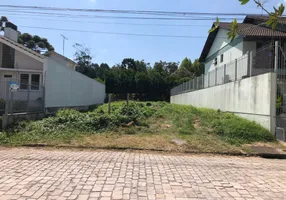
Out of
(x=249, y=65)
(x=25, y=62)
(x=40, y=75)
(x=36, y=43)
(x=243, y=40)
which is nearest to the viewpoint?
(x=249, y=65)

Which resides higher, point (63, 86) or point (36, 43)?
point (36, 43)

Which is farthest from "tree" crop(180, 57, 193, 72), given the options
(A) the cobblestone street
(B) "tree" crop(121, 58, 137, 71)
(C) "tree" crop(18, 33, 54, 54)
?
(A) the cobblestone street

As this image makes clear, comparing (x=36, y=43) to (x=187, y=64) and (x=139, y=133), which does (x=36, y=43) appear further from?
(x=139, y=133)

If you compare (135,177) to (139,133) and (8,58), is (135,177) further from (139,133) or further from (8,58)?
(8,58)

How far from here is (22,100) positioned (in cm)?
1452

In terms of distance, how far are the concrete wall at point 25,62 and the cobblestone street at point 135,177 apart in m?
14.2

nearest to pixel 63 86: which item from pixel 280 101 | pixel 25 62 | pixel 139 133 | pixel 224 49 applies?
pixel 25 62

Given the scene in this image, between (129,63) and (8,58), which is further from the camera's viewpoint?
(129,63)

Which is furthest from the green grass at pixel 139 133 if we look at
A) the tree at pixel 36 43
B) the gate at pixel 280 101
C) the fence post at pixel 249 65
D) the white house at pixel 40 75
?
the tree at pixel 36 43

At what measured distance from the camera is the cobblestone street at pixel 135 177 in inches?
199

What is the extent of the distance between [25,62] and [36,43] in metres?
45.8

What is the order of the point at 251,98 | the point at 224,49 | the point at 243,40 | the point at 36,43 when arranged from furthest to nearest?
the point at 36,43, the point at 224,49, the point at 243,40, the point at 251,98

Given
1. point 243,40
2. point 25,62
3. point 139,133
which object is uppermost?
point 243,40

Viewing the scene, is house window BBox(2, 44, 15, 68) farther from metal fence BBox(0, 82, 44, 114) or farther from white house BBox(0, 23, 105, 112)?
metal fence BBox(0, 82, 44, 114)
